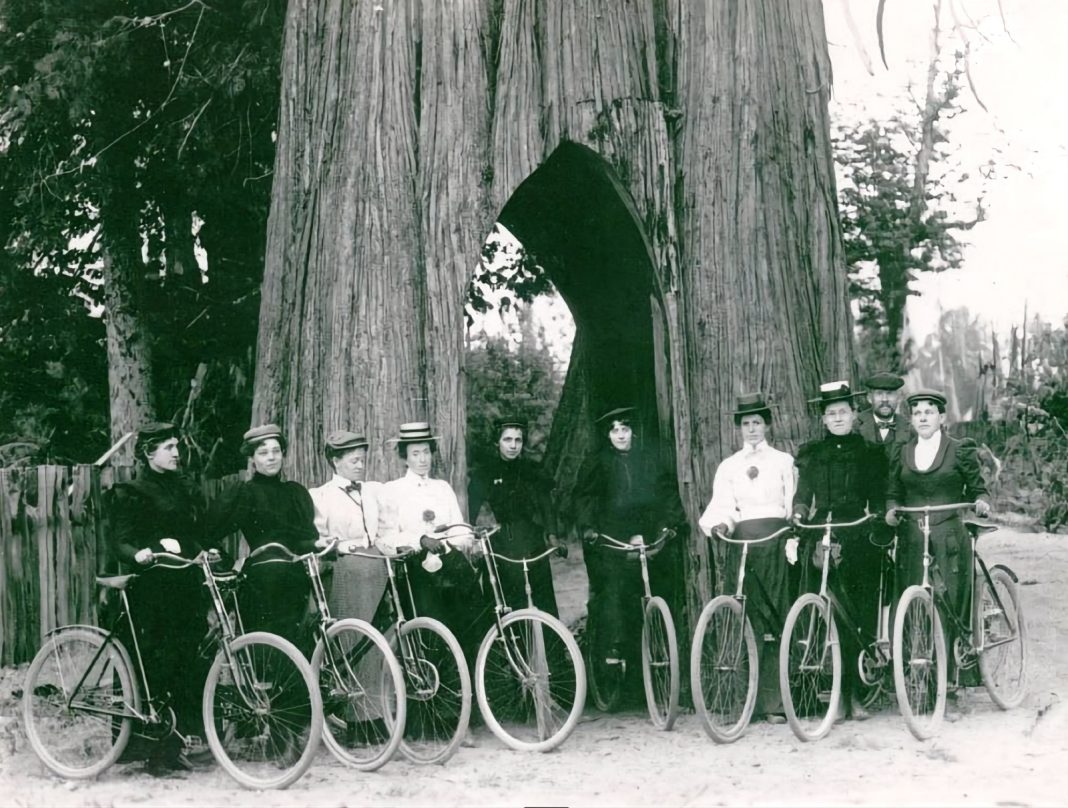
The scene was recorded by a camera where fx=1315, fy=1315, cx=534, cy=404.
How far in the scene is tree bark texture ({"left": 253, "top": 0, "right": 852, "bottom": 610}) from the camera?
7.88 metres

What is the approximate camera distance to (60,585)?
9133 millimetres

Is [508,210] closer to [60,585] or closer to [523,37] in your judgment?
[523,37]

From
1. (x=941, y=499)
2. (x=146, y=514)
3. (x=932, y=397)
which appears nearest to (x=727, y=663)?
(x=941, y=499)

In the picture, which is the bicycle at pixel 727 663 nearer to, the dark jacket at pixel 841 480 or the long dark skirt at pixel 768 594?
the long dark skirt at pixel 768 594

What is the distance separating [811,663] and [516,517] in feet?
6.22

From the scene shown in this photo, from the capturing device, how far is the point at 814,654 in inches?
280

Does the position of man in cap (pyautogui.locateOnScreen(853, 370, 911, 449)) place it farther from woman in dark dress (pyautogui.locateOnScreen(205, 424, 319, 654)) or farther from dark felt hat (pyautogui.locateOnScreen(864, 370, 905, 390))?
woman in dark dress (pyautogui.locateOnScreen(205, 424, 319, 654))

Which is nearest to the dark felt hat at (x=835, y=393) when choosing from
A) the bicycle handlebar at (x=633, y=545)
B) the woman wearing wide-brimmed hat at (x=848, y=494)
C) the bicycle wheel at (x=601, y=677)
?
the woman wearing wide-brimmed hat at (x=848, y=494)

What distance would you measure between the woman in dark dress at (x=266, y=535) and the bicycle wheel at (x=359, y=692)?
36 cm

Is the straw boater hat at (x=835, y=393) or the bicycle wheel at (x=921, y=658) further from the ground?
the straw boater hat at (x=835, y=393)

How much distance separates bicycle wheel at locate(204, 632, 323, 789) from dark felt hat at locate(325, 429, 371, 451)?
134cm

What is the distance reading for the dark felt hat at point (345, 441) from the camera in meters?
7.28

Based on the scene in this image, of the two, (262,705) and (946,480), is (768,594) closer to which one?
(946,480)

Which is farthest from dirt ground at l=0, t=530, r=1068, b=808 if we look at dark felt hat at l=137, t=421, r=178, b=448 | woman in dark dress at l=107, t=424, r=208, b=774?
dark felt hat at l=137, t=421, r=178, b=448
